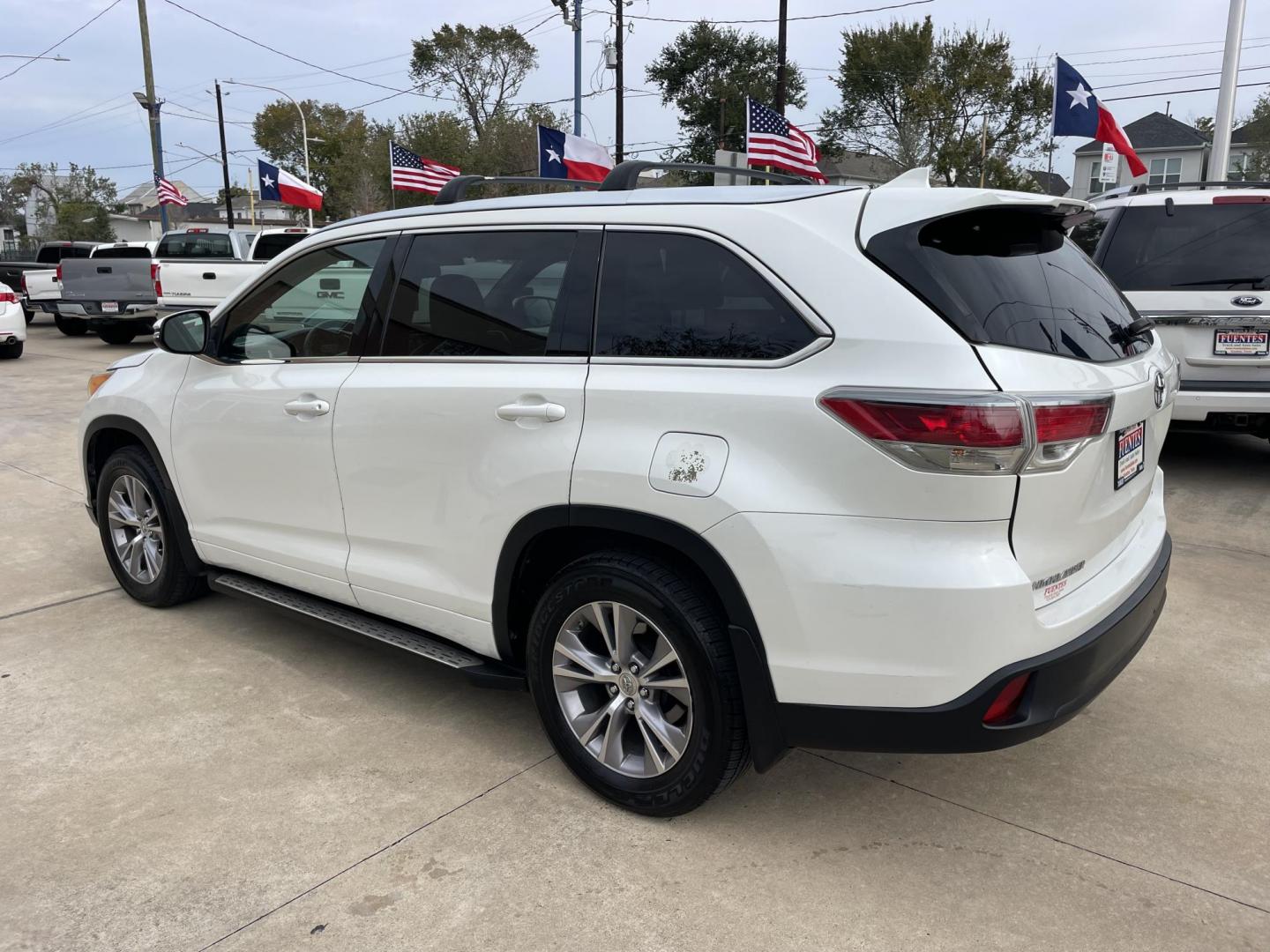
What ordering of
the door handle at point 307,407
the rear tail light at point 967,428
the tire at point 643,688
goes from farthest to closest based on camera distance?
the door handle at point 307,407
the tire at point 643,688
the rear tail light at point 967,428

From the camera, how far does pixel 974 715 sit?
2.38 m

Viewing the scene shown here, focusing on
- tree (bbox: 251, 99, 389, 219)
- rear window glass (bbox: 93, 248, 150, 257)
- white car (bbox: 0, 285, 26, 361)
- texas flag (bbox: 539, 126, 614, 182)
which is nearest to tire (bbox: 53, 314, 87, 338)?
rear window glass (bbox: 93, 248, 150, 257)

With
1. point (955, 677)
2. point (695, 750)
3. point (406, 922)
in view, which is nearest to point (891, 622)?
point (955, 677)

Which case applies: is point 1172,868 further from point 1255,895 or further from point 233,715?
point 233,715

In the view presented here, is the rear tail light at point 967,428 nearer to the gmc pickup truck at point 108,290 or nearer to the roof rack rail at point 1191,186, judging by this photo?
the roof rack rail at point 1191,186

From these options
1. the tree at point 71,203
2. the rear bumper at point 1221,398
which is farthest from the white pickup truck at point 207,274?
the tree at point 71,203

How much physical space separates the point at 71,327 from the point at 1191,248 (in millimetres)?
20200

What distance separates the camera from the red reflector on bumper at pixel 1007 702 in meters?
2.38

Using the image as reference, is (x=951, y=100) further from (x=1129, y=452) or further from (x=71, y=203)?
(x=71, y=203)

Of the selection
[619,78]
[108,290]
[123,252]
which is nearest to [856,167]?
[619,78]

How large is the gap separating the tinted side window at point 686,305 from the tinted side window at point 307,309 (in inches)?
44.9

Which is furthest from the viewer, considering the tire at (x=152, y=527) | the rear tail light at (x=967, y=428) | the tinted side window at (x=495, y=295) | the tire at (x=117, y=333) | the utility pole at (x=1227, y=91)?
the tire at (x=117, y=333)

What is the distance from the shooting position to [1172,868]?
8.82ft

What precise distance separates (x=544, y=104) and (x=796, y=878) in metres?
53.4
